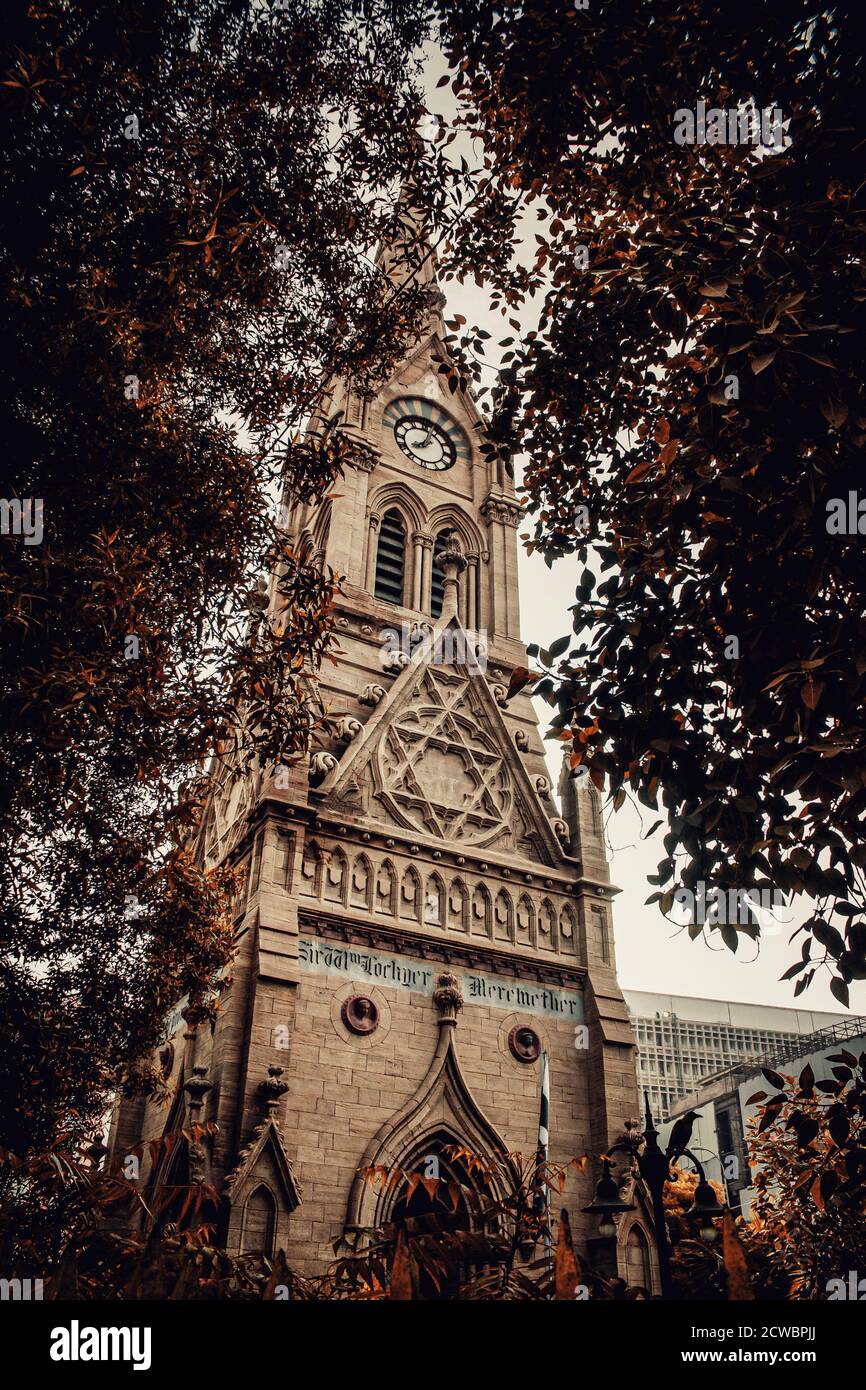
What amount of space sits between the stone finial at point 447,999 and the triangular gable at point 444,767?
3134 mm

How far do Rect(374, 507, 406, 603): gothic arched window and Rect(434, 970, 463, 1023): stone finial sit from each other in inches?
420

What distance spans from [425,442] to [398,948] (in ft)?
54.1

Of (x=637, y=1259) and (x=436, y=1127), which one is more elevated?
(x=436, y=1127)

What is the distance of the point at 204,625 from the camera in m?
→ 9.64

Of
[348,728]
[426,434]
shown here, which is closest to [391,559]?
[426,434]

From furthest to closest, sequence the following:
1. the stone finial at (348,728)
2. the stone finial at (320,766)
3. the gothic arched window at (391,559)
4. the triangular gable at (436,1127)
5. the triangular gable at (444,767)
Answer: the gothic arched window at (391,559) → the stone finial at (348,728) → the triangular gable at (444,767) → the stone finial at (320,766) → the triangular gable at (436,1127)

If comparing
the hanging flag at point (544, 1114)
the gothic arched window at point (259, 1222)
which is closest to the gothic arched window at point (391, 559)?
the hanging flag at point (544, 1114)

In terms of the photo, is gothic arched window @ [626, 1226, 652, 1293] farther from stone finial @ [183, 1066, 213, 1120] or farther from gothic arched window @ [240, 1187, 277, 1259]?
stone finial @ [183, 1066, 213, 1120]

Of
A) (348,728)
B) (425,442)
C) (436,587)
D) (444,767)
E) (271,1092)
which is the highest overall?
(425,442)

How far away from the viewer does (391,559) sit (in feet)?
87.8

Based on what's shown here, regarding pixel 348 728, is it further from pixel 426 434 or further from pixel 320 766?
pixel 426 434

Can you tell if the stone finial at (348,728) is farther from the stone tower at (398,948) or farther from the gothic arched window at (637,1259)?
the gothic arched window at (637,1259)

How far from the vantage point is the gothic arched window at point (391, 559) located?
26297mm
